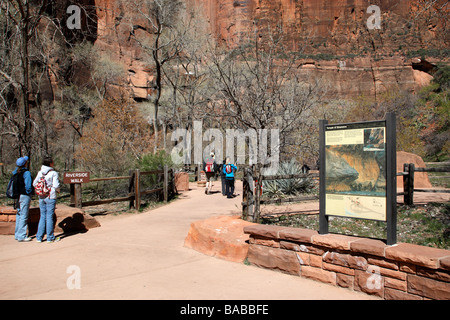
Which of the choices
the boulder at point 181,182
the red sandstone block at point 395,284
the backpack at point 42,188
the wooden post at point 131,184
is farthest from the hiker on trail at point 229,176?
the red sandstone block at point 395,284

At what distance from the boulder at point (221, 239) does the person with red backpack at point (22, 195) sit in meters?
3.40

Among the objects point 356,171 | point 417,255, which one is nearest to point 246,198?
point 356,171

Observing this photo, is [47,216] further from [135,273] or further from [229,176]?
[229,176]

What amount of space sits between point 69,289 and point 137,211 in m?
6.51

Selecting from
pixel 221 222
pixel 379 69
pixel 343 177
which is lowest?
pixel 221 222

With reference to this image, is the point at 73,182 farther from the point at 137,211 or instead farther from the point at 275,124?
the point at 275,124

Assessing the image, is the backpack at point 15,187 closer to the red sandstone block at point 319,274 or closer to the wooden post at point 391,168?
the red sandstone block at point 319,274

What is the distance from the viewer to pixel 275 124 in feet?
36.3

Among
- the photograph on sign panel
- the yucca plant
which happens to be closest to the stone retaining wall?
the photograph on sign panel

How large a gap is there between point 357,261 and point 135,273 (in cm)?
312

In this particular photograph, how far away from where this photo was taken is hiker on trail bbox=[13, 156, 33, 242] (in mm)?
7359

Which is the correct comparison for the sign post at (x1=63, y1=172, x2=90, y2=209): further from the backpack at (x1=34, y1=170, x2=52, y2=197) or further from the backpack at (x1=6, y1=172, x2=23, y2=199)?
the backpack at (x1=34, y1=170, x2=52, y2=197)

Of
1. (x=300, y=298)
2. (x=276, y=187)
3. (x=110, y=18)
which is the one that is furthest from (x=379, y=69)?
(x=300, y=298)

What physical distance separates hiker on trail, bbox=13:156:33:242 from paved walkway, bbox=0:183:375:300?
0.25 meters
